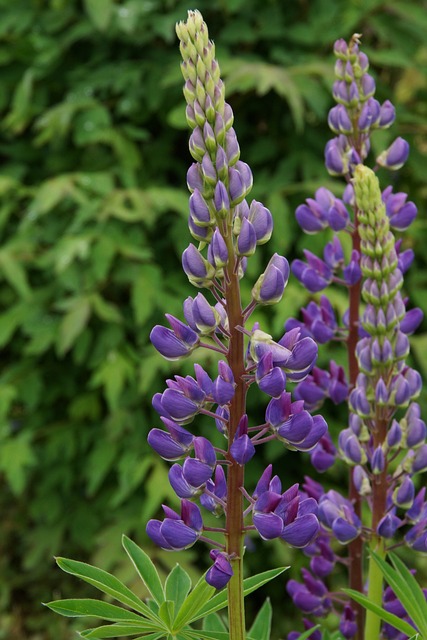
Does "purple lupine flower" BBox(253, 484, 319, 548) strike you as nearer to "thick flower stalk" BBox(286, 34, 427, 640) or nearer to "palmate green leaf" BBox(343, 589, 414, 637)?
"palmate green leaf" BBox(343, 589, 414, 637)

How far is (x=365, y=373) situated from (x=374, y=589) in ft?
0.87

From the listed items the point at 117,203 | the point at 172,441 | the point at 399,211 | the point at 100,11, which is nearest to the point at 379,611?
the point at 172,441

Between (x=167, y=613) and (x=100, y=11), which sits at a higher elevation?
(x=167, y=613)

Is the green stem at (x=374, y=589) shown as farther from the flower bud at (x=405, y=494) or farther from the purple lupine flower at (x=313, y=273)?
the purple lupine flower at (x=313, y=273)

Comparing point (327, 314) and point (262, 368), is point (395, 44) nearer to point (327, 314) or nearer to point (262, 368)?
point (327, 314)

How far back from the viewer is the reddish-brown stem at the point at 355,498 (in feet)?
3.91

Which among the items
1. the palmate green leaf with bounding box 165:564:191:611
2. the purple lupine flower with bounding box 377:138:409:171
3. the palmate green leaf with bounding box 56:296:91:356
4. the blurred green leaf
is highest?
the purple lupine flower with bounding box 377:138:409:171

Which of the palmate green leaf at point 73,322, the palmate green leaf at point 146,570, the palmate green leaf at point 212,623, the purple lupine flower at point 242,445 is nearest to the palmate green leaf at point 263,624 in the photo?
the palmate green leaf at point 212,623

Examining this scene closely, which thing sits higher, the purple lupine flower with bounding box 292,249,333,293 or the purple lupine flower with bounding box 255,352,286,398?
the purple lupine flower with bounding box 255,352,286,398

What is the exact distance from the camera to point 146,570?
3.51ft

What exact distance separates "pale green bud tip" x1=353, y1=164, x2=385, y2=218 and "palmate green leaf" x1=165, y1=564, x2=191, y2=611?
497 mm

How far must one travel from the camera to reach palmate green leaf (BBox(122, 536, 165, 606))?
1.06 m

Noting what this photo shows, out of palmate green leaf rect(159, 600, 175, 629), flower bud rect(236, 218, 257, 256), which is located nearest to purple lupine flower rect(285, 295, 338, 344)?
flower bud rect(236, 218, 257, 256)

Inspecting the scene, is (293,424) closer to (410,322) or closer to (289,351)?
(289,351)
